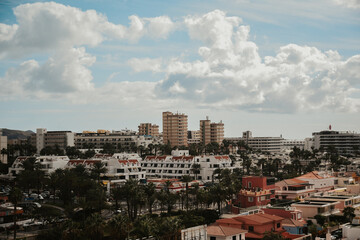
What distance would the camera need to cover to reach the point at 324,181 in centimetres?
10031

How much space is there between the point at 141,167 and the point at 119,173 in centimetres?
1689

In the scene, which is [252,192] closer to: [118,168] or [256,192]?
[256,192]

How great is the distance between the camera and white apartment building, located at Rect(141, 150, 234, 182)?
421 feet

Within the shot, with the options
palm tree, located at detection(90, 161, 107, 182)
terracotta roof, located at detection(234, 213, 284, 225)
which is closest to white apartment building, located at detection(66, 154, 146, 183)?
palm tree, located at detection(90, 161, 107, 182)

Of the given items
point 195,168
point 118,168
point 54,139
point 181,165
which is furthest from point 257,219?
point 54,139

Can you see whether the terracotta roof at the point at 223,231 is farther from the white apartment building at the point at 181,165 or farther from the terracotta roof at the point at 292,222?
the white apartment building at the point at 181,165

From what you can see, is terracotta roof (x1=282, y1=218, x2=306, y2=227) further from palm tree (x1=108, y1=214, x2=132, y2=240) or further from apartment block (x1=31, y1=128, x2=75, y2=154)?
apartment block (x1=31, y1=128, x2=75, y2=154)

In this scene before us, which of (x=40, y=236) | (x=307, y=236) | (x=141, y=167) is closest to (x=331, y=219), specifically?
(x=307, y=236)

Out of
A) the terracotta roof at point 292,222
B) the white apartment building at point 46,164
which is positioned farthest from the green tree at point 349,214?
the white apartment building at point 46,164

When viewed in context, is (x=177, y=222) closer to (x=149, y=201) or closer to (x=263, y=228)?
(x=263, y=228)

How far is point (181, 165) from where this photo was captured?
438 feet

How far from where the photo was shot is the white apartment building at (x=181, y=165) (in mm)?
128375

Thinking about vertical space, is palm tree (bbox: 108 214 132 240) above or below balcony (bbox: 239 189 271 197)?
below

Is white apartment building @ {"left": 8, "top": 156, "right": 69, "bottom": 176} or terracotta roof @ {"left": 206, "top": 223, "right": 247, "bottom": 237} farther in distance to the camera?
white apartment building @ {"left": 8, "top": 156, "right": 69, "bottom": 176}
